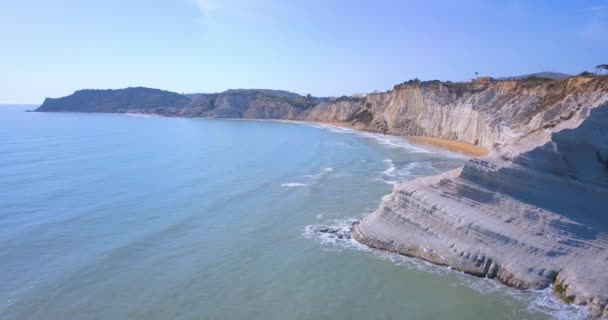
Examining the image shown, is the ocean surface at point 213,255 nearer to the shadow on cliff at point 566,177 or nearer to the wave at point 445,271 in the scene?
the wave at point 445,271

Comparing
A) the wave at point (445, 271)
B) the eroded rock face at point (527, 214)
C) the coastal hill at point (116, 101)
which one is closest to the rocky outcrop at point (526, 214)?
the eroded rock face at point (527, 214)

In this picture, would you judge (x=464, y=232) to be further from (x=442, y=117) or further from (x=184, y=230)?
(x=442, y=117)

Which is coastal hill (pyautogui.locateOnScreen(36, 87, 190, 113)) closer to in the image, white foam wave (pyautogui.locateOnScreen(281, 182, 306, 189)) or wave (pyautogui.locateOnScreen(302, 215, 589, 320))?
white foam wave (pyautogui.locateOnScreen(281, 182, 306, 189))

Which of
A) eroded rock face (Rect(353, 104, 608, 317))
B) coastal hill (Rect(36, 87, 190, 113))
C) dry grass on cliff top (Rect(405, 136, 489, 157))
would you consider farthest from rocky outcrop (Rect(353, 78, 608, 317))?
coastal hill (Rect(36, 87, 190, 113))

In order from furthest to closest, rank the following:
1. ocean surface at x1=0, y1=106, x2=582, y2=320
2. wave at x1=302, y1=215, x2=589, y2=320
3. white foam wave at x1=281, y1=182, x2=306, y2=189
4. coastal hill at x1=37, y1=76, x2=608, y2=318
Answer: white foam wave at x1=281, y1=182, x2=306, y2=189 < coastal hill at x1=37, y1=76, x2=608, y2=318 < ocean surface at x1=0, y1=106, x2=582, y2=320 < wave at x1=302, y1=215, x2=589, y2=320

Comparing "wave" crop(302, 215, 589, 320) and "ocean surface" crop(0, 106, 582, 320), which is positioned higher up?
"wave" crop(302, 215, 589, 320)

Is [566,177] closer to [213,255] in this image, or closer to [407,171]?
[213,255]
